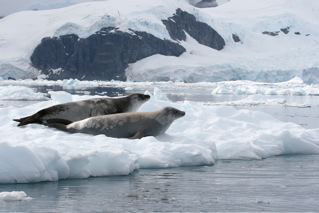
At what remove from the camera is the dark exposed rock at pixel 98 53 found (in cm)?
10238

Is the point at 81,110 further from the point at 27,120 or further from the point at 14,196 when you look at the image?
the point at 14,196

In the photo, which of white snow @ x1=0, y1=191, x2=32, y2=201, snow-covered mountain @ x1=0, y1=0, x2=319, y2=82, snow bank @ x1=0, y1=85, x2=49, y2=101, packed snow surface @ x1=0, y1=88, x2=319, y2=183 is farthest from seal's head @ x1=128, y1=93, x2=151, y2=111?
snow-covered mountain @ x1=0, y1=0, x2=319, y2=82

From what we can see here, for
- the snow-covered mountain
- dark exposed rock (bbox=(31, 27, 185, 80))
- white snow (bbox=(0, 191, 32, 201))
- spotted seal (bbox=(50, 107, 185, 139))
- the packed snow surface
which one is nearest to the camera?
white snow (bbox=(0, 191, 32, 201))

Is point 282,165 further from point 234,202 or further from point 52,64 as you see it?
point 52,64

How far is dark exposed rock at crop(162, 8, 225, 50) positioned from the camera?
108m

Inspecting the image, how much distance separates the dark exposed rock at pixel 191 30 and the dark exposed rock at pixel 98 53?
4514 mm

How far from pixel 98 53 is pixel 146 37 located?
8897 mm

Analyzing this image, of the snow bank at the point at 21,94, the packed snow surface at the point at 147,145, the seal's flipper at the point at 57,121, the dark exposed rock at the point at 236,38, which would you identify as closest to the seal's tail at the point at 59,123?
the seal's flipper at the point at 57,121

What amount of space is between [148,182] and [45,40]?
3897 inches

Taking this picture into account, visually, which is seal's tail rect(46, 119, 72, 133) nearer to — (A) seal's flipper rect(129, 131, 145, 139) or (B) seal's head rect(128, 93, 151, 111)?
(A) seal's flipper rect(129, 131, 145, 139)

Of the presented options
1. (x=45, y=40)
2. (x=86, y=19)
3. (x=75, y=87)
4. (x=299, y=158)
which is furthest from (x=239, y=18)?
(x=299, y=158)

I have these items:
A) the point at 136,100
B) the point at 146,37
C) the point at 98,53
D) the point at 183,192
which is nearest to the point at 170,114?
the point at 136,100

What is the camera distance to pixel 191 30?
114 meters

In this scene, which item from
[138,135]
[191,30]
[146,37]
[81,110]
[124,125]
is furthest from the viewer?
[191,30]
